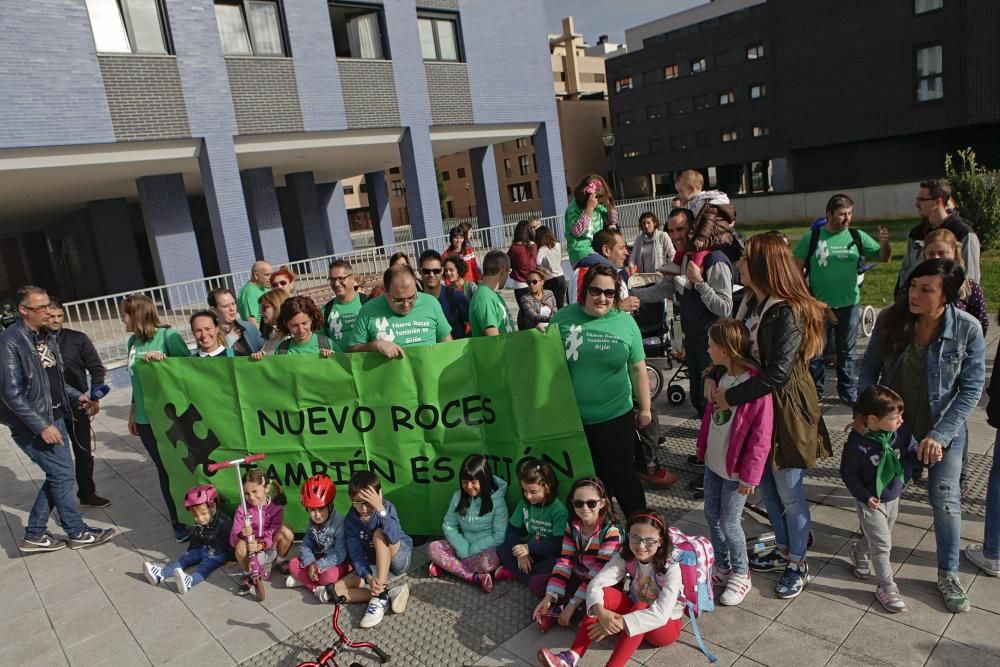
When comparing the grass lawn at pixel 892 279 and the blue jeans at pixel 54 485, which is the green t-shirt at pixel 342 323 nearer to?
the blue jeans at pixel 54 485

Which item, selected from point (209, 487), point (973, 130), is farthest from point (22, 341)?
point (973, 130)

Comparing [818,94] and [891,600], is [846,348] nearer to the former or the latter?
[891,600]

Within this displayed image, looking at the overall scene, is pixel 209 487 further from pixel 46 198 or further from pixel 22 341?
pixel 46 198

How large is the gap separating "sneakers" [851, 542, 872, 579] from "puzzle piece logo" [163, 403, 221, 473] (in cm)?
472

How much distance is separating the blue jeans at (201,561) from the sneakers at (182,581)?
0.37 feet

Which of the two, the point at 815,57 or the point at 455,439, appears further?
the point at 815,57

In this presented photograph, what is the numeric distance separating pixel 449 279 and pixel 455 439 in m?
2.78

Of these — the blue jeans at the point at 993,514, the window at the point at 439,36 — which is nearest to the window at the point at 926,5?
the window at the point at 439,36

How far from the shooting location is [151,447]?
19.2ft

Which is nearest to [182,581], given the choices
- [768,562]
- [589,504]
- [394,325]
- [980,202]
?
[394,325]

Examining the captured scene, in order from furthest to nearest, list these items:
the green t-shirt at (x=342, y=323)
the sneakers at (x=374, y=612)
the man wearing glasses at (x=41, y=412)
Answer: the green t-shirt at (x=342, y=323)
the man wearing glasses at (x=41, y=412)
the sneakers at (x=374, y=612)

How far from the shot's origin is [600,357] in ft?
14.5

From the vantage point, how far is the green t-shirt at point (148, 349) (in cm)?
574

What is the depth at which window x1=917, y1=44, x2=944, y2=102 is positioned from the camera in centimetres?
3023
